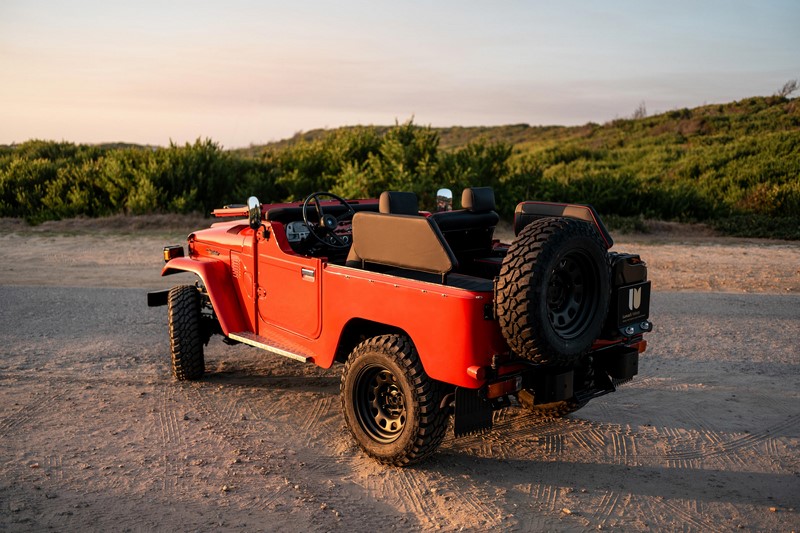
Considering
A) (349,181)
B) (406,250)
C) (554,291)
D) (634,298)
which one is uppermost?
(349,181)

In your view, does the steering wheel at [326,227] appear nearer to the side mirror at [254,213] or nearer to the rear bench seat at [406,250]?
the side mirror at [254,213]

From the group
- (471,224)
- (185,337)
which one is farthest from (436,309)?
(185,337)

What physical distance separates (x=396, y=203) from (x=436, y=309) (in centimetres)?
115

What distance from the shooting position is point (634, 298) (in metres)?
5.11

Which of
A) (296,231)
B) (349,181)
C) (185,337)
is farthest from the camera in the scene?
(349,181)

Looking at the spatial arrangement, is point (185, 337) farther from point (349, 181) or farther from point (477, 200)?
point (349, 181)

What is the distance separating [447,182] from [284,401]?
12335 mm

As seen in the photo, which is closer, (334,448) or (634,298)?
(634,298)

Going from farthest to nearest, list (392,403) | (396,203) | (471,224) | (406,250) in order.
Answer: (471,224)
(396,203)
(392,403)
(406,250)

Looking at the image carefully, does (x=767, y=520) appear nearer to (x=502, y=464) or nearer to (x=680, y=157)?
(x=502, y=464)

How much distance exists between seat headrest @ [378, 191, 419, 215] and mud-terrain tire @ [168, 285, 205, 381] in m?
2.23

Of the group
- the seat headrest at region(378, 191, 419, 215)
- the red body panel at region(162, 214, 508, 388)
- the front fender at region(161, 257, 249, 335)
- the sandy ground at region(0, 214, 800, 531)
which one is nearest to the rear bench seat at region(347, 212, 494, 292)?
the red body panel at region(162, 214, 508, 388)

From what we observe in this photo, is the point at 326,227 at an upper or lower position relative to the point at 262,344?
upper

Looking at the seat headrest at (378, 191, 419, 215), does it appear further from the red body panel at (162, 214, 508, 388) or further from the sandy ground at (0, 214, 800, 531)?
the sandy ground at (0, 214, 800, 531)
